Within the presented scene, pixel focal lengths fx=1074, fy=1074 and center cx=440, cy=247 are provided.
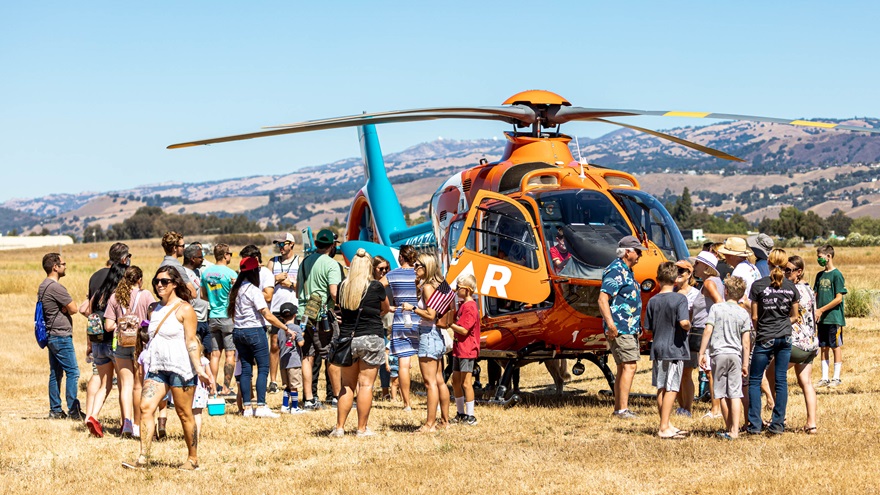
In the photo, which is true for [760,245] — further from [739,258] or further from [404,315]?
[404,315]

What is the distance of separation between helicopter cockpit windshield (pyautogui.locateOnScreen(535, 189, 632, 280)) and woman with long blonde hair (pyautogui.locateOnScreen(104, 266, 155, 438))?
4.37 meters

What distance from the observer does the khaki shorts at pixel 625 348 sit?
1084cm

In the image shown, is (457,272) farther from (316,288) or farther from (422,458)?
(422,458)

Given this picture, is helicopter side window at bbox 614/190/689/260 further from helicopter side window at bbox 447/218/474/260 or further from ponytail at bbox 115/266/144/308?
ponytail at bbox 115/266/144/308

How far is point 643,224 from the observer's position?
12.0 metres

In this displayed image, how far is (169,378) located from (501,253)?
4.83 meters

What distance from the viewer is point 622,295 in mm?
10797

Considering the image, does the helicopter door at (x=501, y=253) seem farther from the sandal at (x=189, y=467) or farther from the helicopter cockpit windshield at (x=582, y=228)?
the sandal at (x=189, y=467)

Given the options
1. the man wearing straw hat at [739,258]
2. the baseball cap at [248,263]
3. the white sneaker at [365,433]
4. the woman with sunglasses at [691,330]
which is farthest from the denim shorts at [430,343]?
the man wearing straw hat at [739,258]

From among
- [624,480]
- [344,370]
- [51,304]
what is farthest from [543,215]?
[51,304]

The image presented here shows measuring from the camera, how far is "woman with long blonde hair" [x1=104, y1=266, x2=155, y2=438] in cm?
991

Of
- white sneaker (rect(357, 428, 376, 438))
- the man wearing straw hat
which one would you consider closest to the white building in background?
white sneaker (rect(357, 428, 376, 438))

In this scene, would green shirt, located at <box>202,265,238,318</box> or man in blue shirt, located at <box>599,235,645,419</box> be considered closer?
man in blue shirt, located at <box>599,235,645,419</box>

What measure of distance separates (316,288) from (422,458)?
9.17ft
